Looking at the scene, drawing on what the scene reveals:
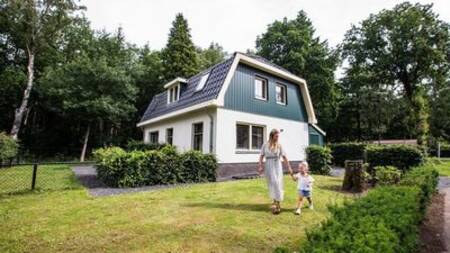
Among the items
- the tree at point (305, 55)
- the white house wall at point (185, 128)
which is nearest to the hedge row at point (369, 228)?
the white house wall at point (185, 128)

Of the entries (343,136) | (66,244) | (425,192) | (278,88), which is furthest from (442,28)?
(66,244)

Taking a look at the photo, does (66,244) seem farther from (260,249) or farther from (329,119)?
(329,119)

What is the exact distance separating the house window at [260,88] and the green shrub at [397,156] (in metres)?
5.66

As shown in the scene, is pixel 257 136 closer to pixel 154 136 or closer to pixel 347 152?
pixel 154 136

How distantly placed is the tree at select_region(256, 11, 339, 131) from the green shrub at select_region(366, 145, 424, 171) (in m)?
15.4

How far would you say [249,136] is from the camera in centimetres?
1248

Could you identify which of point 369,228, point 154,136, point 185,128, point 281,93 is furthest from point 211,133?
point 369,228

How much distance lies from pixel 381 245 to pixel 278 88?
12786 millimetres

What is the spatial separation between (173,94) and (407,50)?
2469 cm

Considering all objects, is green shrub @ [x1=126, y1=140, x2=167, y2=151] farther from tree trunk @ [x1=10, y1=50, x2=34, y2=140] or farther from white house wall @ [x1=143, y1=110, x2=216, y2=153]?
tree trunk @ [x1=10, y1=50, x2=34, y2=140]

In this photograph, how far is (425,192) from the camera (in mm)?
5715

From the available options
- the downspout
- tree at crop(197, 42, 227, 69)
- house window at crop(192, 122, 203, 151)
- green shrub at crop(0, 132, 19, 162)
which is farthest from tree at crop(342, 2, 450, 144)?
green shrub at crop(0, 132, 19, 162)

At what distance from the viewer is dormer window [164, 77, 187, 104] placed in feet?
49.5

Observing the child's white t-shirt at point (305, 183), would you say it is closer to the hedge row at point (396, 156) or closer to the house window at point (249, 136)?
the house window at point (249, 136)
